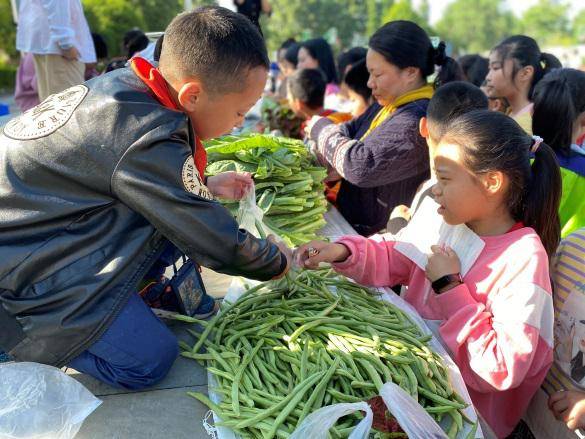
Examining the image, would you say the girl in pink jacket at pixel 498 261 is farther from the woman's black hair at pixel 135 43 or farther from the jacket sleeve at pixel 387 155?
the woman's black hair at pixel 135 43

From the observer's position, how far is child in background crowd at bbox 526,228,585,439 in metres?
1.88

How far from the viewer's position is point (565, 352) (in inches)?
78.9

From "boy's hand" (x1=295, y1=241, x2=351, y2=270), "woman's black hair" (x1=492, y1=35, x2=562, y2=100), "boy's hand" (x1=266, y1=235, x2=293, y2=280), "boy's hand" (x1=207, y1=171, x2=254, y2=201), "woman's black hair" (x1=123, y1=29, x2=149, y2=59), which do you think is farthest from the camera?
"woman's black hair" (x1=123, y1=29, x2=149, y2=59)

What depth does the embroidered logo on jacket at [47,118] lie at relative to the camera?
170 centimetres

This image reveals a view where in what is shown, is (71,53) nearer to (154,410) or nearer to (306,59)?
(306,59)

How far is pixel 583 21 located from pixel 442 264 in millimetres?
93534

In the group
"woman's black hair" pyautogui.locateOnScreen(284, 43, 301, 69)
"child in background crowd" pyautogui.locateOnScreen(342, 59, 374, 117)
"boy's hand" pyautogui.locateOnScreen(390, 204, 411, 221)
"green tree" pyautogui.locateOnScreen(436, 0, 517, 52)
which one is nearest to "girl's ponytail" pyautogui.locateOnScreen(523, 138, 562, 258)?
"boy's hand" pyautogui.locateOnScreen(390, 204, 411, 221)

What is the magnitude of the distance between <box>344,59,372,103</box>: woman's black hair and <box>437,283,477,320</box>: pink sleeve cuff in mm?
2911

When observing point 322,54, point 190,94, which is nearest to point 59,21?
point 322,54

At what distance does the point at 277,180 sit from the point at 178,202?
141cm

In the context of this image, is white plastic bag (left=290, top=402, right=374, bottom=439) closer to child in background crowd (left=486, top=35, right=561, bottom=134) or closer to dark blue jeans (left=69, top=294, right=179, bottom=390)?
dark blue jeans (left=69, top=294, right=179, bottom=390)

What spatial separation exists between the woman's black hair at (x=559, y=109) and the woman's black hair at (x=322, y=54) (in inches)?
171

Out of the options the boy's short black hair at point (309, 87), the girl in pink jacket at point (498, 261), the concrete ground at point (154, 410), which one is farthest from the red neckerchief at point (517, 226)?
the boy's short black hair at point (309, 87)

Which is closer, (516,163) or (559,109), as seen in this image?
(516,163)
